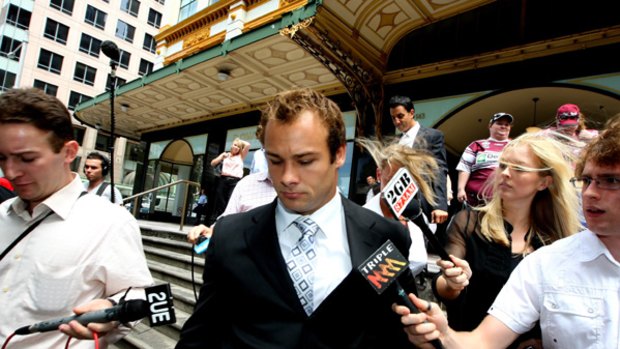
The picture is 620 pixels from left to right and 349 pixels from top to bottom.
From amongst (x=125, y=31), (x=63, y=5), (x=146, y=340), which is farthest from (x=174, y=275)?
(x=125, y=31)

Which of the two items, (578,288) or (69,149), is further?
(69,149)

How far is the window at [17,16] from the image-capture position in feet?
102

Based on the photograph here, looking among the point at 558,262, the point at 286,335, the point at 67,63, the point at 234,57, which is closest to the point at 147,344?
the point at 286,335

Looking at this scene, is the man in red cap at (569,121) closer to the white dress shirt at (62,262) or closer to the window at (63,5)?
the white dress shirt at (62,262)

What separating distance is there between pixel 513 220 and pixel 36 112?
2.55m

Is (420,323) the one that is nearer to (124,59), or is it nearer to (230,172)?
(230,172)

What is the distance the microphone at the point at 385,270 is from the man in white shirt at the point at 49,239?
1.09 m

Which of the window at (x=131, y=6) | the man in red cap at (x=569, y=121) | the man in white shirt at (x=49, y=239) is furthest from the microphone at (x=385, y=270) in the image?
the window at (x=131, y=6)

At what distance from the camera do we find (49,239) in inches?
60.3

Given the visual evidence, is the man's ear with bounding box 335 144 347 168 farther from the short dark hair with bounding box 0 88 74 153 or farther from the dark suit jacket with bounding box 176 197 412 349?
the short dark hair with bounding box 0 88 74 153

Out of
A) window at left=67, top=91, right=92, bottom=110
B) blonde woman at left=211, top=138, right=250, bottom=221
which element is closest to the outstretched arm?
blonde woman at left=211, top=138, right=250, bottom=221

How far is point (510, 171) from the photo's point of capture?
2.02 m

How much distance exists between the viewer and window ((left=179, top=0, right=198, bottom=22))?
12.9m

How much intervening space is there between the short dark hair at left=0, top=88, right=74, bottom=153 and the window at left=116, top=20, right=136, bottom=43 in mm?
42122
